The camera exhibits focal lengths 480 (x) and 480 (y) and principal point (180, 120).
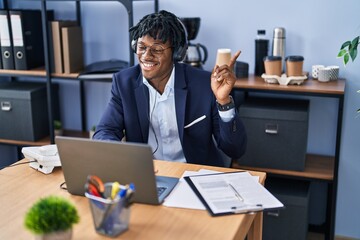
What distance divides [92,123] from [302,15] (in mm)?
1482

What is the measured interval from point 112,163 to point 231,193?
1.25 feet

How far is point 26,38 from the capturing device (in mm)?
2824

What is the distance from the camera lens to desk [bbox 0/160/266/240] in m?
1.24

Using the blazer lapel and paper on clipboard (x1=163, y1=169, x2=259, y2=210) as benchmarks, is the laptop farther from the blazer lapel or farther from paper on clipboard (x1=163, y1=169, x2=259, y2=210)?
the blazer lapel

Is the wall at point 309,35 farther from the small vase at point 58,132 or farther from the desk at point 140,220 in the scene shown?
the desk at point 140,220

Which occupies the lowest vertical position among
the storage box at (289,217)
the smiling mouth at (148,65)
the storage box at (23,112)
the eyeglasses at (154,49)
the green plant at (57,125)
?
the storage box at (289,217)

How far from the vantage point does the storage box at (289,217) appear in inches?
95.8

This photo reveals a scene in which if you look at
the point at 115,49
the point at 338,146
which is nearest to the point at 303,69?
the point at 338,146

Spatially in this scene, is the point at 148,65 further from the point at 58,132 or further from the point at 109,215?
the point at 58,132

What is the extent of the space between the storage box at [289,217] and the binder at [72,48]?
1334 millimetres

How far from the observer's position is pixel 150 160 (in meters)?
1.29

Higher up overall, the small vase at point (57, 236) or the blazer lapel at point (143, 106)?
the blazer lapel at point (143, 106)

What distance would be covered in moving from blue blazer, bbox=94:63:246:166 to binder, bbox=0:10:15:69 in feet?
3.58

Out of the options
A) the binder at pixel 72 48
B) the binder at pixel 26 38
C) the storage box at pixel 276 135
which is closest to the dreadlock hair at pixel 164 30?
the storage box at pixel 276 135
